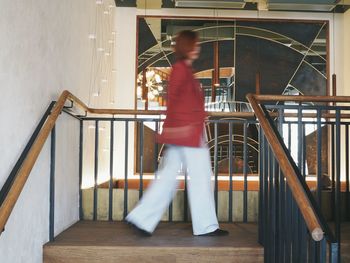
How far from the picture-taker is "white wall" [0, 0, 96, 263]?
2312 mm

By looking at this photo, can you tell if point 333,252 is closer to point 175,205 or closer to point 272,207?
point 272,207

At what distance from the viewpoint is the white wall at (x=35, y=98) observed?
2.31 meters

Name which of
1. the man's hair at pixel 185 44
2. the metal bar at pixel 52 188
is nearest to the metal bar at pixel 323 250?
the man's hair at pixel 185 44

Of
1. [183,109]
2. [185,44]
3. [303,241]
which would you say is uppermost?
[185,44]

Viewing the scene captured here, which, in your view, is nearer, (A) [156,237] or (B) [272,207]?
(B) [272,207]

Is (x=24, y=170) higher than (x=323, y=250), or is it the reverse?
(x=24, y=170)

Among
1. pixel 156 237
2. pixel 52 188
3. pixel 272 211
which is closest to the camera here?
pixel 272 211

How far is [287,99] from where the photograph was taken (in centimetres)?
304

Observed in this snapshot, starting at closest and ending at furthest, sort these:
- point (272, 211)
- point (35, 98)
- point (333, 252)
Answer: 1. point (333, 252)
2. point (272, 211)
3. point (35, 98)

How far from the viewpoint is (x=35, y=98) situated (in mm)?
2762

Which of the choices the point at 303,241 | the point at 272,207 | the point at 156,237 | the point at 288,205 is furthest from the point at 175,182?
the point at 303,241

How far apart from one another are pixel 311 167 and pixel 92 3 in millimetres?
4667

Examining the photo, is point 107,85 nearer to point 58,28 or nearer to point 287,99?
point 58,28

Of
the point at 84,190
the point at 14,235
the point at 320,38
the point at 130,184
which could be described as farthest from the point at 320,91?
the point at 14,235
